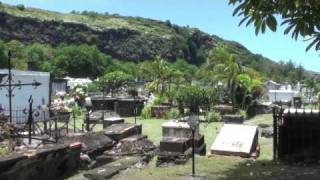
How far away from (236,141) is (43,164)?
4.73 metres

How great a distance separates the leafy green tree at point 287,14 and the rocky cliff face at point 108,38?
13689cm

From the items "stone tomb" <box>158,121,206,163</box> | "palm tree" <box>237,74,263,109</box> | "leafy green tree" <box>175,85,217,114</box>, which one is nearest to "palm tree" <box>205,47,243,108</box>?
"palm tree" <box>237,74,263,109</box>

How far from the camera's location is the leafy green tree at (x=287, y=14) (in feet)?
25.3

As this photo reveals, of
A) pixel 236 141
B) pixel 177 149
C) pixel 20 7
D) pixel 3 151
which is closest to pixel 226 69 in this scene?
pixel 236 141

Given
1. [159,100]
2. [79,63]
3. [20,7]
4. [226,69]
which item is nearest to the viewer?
[159,100]

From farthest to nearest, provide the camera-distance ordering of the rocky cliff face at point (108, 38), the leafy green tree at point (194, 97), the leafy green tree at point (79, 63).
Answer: the rocky cliff face at point (108, 38) → the leafy green tree at point (79, 63) → the leafy green tree at point (194, 97)

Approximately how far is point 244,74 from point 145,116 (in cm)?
762

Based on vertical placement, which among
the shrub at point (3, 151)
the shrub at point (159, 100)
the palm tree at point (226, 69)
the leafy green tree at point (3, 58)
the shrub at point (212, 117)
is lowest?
the shrub at point (3, 151)

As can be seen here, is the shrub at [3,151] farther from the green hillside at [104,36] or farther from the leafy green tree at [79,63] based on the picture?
the green hillside at [104,36]

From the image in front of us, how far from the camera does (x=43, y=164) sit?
1065cm

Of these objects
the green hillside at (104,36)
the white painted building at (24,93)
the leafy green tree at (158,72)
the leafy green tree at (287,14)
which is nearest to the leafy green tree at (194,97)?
the white painted building at (24,93)

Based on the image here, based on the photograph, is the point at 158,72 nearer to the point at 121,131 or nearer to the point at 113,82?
the point at 113,82

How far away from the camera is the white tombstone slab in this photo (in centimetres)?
1305

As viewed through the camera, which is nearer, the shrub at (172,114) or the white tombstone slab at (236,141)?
the white tombstone slab at (236,141)
